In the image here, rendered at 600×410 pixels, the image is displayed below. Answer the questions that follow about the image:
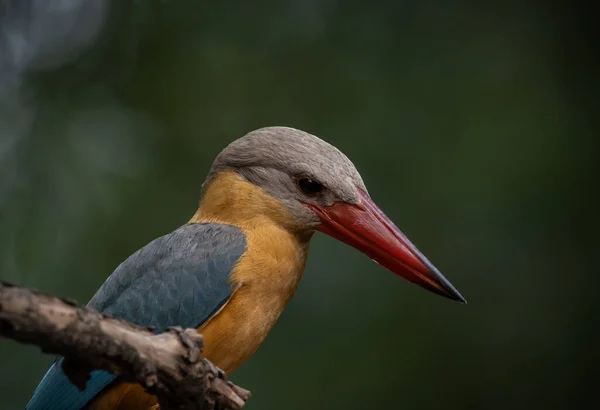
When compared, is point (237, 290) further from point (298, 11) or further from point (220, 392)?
point (298, 11)

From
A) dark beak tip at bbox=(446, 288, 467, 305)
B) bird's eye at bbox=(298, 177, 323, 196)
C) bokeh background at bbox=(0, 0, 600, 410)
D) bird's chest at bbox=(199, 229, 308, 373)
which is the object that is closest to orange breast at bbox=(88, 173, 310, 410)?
bird's chest at bbox=(199, 229, 308, 373)

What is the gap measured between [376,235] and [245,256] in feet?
1.68

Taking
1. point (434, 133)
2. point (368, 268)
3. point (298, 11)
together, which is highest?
point (298, 11)

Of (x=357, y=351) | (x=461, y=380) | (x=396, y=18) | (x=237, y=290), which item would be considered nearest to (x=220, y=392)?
(x=237, y=290)

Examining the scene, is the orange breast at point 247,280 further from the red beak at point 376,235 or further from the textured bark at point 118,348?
the textured bark at point 118,348

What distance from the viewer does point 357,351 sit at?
12.5 ft

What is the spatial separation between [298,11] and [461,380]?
89.5 inches

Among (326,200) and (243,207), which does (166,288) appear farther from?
(326,200)

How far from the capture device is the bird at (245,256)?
2607 millimetres

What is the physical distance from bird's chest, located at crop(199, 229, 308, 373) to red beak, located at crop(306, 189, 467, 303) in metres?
0.17

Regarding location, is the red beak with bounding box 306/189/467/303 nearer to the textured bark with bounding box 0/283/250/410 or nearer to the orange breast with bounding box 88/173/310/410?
the orange breast with bounding box 88/173/310/410

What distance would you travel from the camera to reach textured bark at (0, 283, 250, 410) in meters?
1.45

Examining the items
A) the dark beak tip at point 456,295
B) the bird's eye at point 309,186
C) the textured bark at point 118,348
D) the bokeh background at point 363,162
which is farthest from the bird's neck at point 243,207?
the textured bark at point 118,348

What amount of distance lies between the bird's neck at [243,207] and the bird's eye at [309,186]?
0.34 feet
